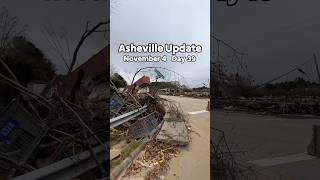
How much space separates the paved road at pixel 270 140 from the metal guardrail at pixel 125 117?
0.55 m

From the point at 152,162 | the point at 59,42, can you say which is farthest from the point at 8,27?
the point at 152,162

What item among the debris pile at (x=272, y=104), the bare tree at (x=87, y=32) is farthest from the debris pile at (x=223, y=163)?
the bare tree at (x=87, y=32)

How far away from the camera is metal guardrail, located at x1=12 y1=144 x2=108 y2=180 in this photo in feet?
6.99

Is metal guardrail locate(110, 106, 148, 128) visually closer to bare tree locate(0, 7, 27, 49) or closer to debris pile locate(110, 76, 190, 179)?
debris pile locate(110, 76, 190, 179)

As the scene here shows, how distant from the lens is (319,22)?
2.04 m

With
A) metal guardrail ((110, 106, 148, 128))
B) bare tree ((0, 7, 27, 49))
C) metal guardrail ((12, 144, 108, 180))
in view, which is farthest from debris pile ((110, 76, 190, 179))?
bare tree ((0, 7, 27, 49))

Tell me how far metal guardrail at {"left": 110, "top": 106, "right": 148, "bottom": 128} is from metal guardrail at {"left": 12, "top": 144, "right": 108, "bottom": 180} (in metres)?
0.14

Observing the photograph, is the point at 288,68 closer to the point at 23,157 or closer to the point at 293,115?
the point at 293,115

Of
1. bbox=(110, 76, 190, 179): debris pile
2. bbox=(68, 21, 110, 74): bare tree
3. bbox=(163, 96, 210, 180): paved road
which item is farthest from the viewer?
bbox=(110, 76, 190, 179): debris pile

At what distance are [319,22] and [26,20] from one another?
1317 mm

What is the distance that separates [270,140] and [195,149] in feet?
1.28

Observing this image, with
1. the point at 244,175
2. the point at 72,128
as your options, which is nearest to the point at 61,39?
the point at 72,128

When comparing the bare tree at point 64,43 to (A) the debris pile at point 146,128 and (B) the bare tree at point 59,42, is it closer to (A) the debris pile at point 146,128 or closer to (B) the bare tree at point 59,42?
(B) the bare tree at point 59,42

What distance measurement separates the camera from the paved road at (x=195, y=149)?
2.22 m
